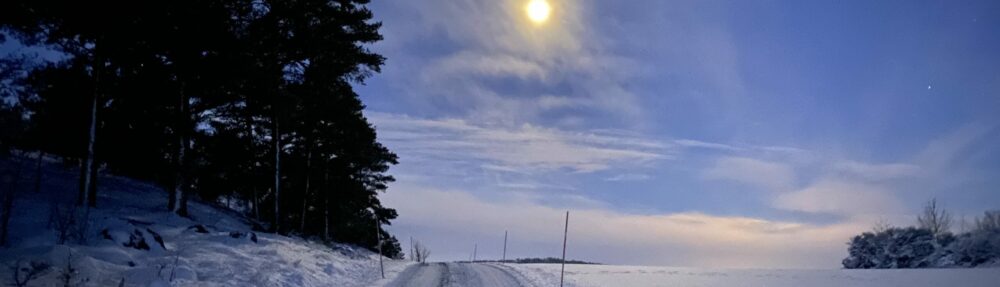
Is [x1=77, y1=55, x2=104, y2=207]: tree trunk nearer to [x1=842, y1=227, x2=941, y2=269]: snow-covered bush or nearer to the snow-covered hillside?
the snow-covered hillside

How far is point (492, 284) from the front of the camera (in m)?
19.0

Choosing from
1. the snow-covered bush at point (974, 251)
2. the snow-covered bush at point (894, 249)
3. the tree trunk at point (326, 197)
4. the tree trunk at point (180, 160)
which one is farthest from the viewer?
the snow-covered bush at point (894, 249)

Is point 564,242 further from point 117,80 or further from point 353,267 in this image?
point 117,80

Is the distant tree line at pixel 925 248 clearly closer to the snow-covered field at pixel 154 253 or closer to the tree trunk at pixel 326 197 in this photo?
the snow-covered field at pixel 154 253

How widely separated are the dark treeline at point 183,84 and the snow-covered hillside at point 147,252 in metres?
1.49

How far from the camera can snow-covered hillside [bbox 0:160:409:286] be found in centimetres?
904

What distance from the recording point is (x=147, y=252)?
12062 mm

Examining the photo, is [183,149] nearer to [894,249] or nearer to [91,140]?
Result: [91,140]

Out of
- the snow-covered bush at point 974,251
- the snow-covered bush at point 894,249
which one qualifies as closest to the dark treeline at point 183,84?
the snow-covered bush at point 974,251

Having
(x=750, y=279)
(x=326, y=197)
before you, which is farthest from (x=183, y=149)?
(x=750, y=279)

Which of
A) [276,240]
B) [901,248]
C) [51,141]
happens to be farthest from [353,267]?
[901,248]

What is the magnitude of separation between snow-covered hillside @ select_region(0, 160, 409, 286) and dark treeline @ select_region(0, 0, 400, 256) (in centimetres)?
149

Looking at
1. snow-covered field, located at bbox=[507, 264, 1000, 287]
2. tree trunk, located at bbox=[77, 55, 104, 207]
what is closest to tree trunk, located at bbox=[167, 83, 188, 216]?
tree trunk, located at bbox=[77, 55, 104, 207]

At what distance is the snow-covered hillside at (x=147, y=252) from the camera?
904 centimetres
